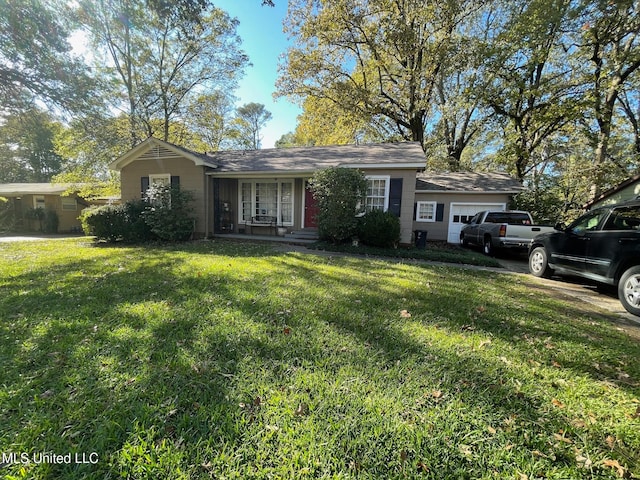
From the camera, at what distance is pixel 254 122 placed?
38.5 meters

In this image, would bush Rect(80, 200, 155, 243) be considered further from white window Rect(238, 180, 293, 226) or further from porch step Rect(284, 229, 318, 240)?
porch step Rect(284, 229, 318, 240)

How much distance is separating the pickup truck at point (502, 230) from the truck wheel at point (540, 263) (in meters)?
1.86

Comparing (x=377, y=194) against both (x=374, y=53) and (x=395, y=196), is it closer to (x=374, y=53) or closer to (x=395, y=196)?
(x=395, y=196)

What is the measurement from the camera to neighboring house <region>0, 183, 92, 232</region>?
19312mm

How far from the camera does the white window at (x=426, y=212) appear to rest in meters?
14.9

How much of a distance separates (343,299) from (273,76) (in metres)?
18.7

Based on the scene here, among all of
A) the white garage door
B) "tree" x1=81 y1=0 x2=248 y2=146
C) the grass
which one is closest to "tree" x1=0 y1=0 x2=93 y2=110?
"tree" x1=81 y1=0 x2=248 y2=146

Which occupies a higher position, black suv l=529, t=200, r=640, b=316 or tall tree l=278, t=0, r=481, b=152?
tall tree l=278, t=0, r=481, b=152

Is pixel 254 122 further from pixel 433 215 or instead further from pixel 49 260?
pixel 49 260

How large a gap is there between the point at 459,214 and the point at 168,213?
13.5m

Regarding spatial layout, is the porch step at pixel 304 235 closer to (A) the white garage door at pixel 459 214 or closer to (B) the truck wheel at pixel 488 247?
(B) the truck wheel at pixel 488 247

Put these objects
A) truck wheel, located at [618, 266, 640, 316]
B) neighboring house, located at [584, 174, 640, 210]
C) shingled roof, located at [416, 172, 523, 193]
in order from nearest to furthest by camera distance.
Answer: truck wheel, located at [618, 266, 640, 316] < neighboring house, located at [584, 174, 640, 210] < shingled roof, located at [416, 172, 523, 193]

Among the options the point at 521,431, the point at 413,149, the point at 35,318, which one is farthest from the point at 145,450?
the point at 413,149

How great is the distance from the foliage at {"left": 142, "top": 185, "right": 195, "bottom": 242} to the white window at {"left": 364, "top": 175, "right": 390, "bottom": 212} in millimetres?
7062
